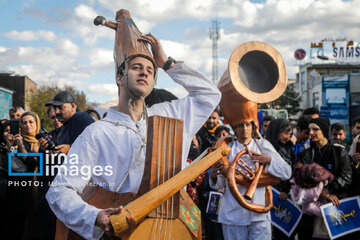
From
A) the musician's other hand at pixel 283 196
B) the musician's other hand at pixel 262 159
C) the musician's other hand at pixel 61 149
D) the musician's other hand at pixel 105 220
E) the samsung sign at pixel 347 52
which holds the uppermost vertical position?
the samsung sign at pixel 347 52

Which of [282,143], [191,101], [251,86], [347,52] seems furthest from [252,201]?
[347,52]

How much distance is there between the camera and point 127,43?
214 cm

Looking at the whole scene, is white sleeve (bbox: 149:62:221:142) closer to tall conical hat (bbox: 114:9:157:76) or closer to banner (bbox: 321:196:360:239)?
tall conical hat (bbox: 114:9:157:76)

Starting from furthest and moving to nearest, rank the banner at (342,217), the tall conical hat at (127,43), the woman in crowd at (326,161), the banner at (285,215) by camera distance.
A: the banner at (285,215) < the woman in crowd at (326,161) < the banner at (342,217) < the tall conical hat at (127,43)

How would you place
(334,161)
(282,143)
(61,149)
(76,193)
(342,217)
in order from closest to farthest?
(76,193) → (61,149) → (342,217) → (334,161) → (282,143)

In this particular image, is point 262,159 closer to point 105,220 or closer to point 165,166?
point 165,166

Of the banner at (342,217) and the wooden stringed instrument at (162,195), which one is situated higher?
the wooden stringed instrument at (162,195)

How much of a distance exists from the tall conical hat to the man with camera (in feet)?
6.68

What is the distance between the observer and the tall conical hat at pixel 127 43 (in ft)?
6.95

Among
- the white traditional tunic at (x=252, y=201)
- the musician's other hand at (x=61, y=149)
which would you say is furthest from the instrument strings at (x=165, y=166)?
the white traditional tunic at (x=252, y=201)

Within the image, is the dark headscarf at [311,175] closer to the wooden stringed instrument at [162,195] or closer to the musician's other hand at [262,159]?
the musician's other hand at [262,159]

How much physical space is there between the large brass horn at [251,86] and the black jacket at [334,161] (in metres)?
1.09

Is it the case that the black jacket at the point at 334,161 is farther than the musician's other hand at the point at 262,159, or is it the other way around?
the black jacket at the point at 334,161

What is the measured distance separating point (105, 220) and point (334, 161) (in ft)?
13.2
